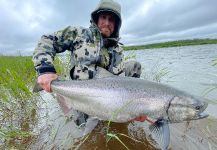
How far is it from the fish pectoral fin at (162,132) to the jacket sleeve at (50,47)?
1389 millimetres

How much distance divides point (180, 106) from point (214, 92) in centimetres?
349

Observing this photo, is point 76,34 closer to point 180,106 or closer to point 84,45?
point 84,45

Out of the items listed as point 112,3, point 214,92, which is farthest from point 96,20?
point 214,92

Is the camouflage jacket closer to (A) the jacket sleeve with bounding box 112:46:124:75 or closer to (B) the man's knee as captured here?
(A) the jacket sleeve with bounding box 112:46:124:75

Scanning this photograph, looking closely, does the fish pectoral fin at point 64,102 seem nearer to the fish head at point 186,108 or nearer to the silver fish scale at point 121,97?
the silver fish scale at point 121,97

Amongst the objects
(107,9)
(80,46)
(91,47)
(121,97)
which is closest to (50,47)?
(80,46)

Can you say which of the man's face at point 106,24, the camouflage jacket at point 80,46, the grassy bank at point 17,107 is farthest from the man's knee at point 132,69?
the grassy bank at point 17,107

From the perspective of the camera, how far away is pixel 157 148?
315cm

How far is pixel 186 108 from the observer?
2605 mm

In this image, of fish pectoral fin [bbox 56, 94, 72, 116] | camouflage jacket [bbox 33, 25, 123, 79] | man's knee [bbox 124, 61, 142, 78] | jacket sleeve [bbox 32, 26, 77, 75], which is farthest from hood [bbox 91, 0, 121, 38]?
fish pectoral fin [bbox 56, 94, 72, 116]

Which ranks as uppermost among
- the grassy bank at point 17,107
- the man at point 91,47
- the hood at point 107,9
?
the hood at point 107,9

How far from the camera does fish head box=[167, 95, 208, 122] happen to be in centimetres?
259

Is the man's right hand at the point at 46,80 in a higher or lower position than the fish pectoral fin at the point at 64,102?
higher

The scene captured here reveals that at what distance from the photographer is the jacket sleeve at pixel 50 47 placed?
3356 millimetres
